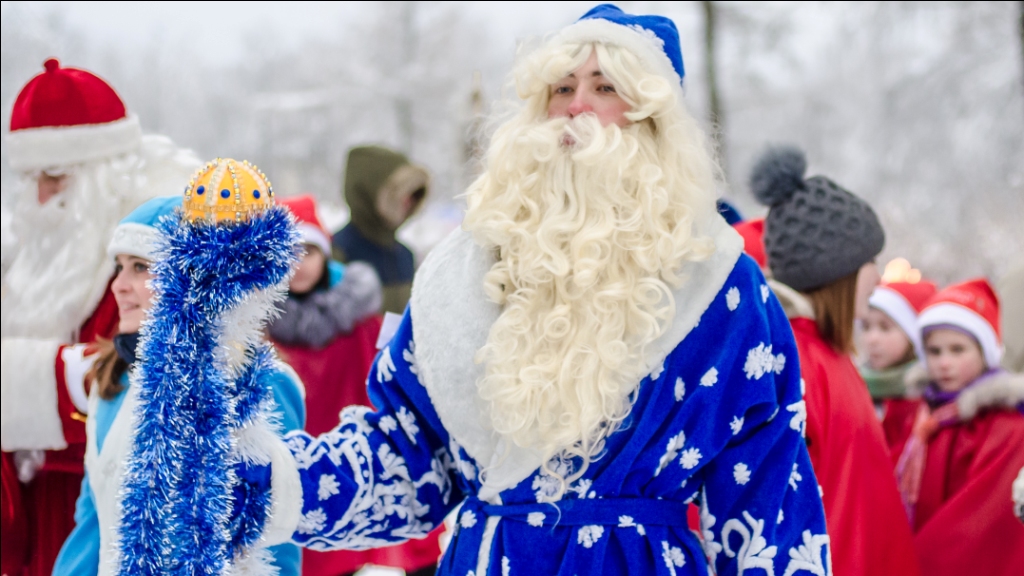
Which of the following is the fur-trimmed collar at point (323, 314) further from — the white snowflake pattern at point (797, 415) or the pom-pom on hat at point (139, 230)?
the white snowflake pattern at point (797, 415)

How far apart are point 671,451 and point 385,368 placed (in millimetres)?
651

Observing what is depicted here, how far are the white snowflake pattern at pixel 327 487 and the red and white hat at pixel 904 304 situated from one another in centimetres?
331

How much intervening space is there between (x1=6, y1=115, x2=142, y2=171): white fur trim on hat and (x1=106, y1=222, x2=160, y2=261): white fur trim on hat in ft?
2.95

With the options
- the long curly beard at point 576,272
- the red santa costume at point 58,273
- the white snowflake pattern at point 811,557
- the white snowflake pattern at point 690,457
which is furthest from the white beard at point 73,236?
the white snowflake pattern at point 811,557

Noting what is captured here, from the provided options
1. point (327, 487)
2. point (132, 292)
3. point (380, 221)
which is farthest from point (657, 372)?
point (380, 221)

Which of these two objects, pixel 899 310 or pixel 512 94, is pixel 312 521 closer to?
pixel 512 94

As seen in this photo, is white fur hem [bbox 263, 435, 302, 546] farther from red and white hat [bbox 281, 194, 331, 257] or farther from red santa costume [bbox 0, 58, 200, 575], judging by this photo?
red and white hat [bbox 281, 194, 331, 257]

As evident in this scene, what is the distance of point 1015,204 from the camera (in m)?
6.66

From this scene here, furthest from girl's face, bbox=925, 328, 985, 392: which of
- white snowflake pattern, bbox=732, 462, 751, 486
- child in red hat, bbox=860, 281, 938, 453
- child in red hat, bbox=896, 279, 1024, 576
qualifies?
white snowflake pattern, bbox=732, 462, 751, 486

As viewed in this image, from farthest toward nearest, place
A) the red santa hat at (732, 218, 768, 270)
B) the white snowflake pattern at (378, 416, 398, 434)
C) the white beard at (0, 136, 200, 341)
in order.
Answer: the red santa hat at (732, 218, 768, 270)
the white beard at (0, 136, 200, 341)
the white snowflake pattern at (378, 416, 398, 434)

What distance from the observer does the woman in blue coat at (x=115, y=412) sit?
2.30 meters

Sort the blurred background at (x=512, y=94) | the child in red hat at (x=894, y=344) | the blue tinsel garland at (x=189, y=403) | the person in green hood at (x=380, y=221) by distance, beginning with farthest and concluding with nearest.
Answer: the blurred background at (x=512, y=94), the person in green hood at (x=380, y=221), the child in red hat at (x=894, y=344), the blue tinsel garland at (x=189, y=403)

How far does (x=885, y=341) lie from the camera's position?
4590 mm

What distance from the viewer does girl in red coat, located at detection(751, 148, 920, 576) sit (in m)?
2.82
